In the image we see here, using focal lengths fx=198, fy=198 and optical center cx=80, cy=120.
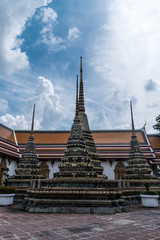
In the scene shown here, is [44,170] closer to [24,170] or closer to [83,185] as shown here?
[24,170]

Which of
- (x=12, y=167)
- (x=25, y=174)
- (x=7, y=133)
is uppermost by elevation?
(x=7, y=133)

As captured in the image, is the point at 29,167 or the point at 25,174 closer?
the point at 25,174

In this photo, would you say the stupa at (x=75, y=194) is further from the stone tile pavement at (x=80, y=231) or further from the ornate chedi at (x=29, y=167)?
the ornate chedi at (x=29, y=167)

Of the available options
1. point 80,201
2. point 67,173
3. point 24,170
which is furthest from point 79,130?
point 24,170

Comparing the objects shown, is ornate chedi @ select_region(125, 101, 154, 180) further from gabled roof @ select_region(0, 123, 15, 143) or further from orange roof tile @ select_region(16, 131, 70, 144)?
gabled roof @ select_region(0, 123, 15, 143)

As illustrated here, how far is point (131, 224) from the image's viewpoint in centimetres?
550

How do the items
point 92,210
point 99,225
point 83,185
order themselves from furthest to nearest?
point 83,185, point 92,210, point 99,225

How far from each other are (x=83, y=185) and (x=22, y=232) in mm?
4375

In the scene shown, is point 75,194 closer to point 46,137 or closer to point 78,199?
point 78,199

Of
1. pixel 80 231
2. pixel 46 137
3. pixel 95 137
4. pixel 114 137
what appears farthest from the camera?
pixel 46 137

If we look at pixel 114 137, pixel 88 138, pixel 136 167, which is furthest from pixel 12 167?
pixel 136 167

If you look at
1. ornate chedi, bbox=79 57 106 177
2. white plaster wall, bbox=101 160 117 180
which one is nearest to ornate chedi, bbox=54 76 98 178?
ornate chedi, bbox=79 57 106 177

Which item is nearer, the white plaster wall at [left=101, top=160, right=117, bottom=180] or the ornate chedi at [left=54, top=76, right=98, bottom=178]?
the ornate chedi at [left=54, top=76, right=98, bottom=178]

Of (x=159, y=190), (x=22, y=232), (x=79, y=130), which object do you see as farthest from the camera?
(x=159, y=190)
